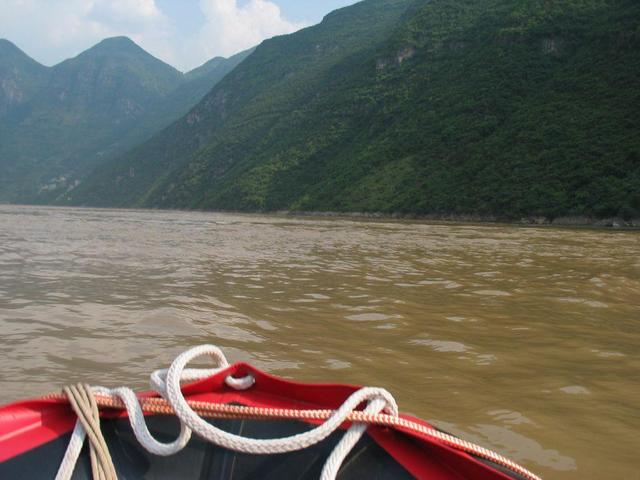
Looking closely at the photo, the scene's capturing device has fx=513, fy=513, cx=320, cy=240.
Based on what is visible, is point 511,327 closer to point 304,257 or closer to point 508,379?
point 508,379

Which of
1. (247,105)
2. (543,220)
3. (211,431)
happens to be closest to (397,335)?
(211,431)

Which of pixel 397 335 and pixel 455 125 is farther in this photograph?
pixel 455 125

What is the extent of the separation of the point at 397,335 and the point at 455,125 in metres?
59.2

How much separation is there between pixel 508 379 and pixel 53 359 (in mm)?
3600

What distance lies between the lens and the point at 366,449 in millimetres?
1704

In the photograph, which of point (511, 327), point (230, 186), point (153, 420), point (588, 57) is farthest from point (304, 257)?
point (230, 186)

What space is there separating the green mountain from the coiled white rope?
37314mm

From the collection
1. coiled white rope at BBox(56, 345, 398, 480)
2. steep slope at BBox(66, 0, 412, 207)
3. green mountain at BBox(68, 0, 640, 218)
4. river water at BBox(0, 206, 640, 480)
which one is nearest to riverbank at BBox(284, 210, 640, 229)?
green mountain at BBox(68, 0, 640, 218)

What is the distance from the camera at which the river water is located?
126 inches

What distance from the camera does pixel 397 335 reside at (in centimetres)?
523

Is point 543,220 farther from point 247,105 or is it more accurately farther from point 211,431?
point 247,105

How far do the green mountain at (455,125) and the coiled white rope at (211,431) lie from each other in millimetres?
37314

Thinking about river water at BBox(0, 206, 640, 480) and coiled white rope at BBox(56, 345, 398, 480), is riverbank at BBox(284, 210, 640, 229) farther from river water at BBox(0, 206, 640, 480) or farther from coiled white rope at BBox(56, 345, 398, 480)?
coiled white rope at BBox(56, 345, 398, 480)

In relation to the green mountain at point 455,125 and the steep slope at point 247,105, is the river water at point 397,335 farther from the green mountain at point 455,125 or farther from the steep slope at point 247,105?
the steep slope at point 247,105
